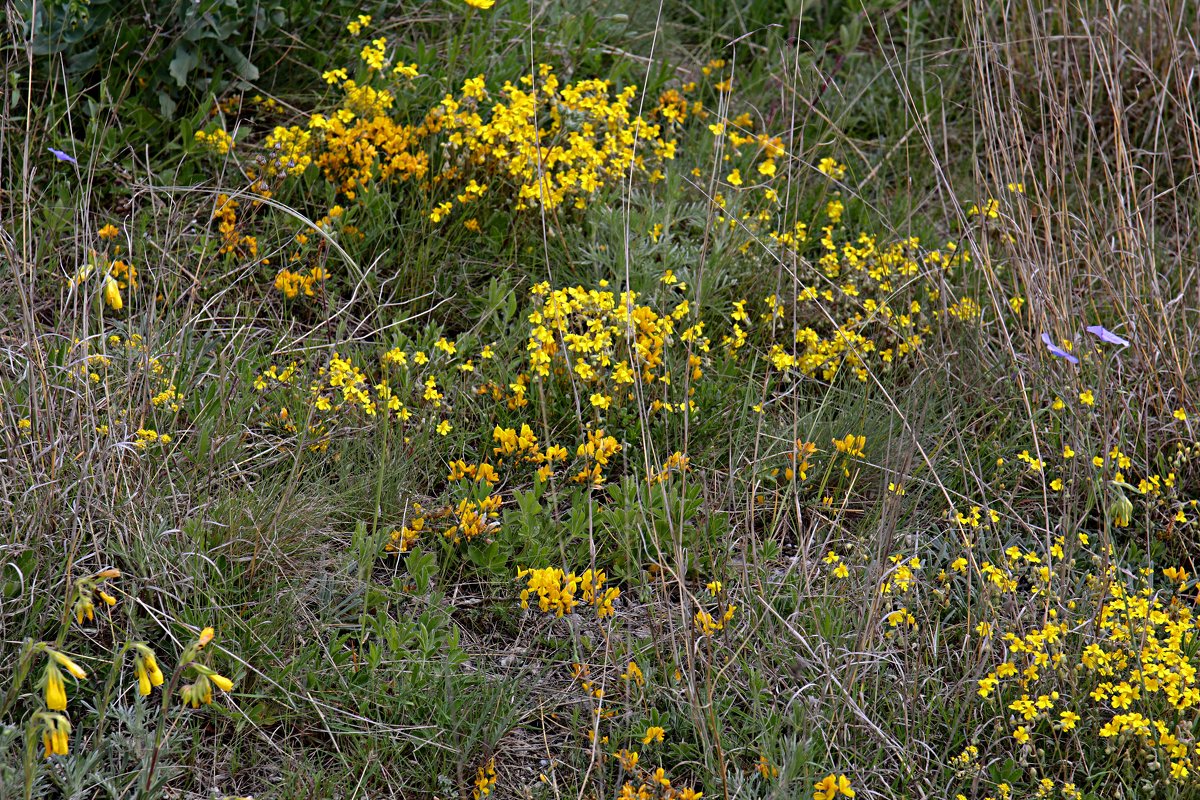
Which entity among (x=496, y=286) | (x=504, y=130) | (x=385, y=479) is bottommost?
(x=385, y=479)

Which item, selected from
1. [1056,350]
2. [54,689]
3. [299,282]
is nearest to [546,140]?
[299,282]

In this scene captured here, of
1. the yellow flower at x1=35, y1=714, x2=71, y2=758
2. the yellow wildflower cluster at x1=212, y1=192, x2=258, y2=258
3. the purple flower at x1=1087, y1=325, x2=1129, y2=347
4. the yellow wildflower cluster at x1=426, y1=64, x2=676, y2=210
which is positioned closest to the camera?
the yellow flower at x1=35, y1=714, x2=71, y2=758

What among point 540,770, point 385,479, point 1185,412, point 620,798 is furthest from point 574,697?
point 1185,412

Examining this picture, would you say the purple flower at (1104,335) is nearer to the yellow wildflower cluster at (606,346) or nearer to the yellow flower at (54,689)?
the yellow wildflower cluster at (606,346)

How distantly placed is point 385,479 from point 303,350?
18.1 inches

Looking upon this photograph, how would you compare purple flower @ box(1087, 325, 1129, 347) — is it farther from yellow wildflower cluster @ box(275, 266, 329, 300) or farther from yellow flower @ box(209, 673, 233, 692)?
yellow flower @ box(209, 673, 233, 692)

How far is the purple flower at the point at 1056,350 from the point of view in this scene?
9.74 feet

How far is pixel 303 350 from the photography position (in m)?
3.07

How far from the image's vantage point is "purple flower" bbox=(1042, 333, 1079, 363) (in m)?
2.97

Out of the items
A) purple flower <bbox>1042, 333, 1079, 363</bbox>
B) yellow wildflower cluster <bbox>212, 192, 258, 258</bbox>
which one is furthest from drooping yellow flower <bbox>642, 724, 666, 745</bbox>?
yellow wildflower cluster <bbox>212, 192, 258, 258</bbox>

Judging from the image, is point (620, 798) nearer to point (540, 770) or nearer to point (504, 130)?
point (540, 770)

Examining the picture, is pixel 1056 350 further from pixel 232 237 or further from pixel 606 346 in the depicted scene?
pixel 232 237

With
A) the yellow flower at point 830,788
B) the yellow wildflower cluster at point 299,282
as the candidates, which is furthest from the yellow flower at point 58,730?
the yellow wildflower cluster at point 299,282

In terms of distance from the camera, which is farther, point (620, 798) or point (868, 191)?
point (868, 191)
